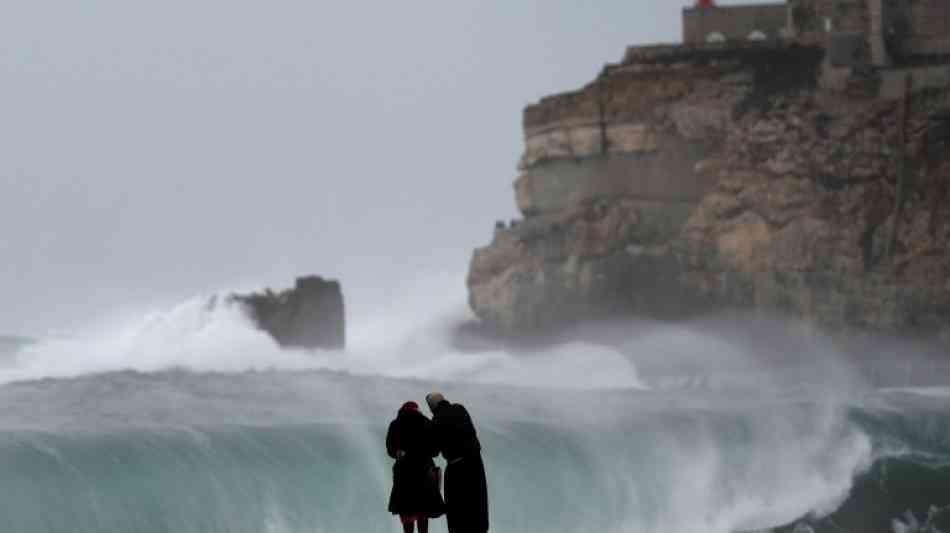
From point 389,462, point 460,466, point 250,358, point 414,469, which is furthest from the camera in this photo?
point 250,358

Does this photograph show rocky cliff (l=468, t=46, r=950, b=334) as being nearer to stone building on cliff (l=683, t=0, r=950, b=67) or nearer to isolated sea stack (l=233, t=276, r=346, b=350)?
stone building on cliff (l=683, t=0, r=950, b=67)

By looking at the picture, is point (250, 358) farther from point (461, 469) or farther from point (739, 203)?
point (461, 469)

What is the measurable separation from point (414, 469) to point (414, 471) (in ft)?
0.05

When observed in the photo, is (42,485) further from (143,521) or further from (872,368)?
(872,368)

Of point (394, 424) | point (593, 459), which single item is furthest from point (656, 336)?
point (394, 424)

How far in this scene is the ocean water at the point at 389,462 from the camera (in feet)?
74.7

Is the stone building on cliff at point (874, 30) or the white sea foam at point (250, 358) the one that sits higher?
the stone building on cliff at point (874, 30)

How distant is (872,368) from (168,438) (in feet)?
98.2

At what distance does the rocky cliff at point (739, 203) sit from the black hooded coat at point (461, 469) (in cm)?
3734

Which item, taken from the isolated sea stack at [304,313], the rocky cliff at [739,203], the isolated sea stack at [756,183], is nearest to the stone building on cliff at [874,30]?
the isolated sea stack at [756,183]

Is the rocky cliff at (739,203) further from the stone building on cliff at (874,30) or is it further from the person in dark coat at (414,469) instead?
the person in dark coat at (414,469)

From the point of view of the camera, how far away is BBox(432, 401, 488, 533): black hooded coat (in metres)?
17.3

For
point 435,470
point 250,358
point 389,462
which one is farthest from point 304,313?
point 435,470

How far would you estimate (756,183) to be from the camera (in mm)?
55844
